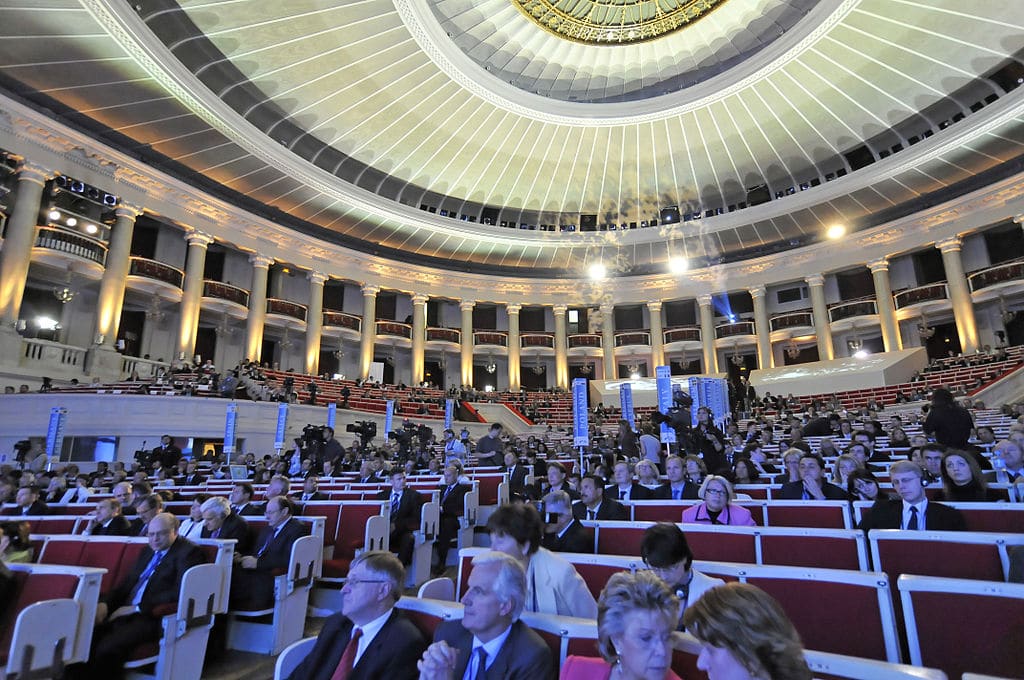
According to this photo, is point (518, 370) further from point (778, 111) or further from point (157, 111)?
point (157, 111)

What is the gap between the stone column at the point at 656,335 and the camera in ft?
92.5

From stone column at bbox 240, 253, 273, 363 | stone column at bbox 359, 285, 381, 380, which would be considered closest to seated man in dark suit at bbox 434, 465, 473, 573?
stone column at bbox 240, 253, 273, 363

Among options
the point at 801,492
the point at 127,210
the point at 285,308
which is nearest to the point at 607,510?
the point at 801,492

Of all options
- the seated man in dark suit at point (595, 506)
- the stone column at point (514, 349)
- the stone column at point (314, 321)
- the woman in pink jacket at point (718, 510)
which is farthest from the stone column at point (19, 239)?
the stone column at point (514, 349)

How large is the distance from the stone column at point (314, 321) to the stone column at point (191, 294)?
4.47 m

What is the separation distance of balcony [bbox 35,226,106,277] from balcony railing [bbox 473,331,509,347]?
52.7 feet

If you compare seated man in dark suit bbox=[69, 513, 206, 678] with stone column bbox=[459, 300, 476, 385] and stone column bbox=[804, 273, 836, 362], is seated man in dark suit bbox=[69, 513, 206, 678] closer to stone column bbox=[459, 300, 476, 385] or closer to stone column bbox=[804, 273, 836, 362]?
stone column bbox=[459, 300, 476, 385]

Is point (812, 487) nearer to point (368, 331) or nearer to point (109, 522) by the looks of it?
point (109, 522)

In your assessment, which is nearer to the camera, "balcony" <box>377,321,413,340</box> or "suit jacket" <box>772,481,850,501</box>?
"suit jacket" <box>772,481,850,501</box>

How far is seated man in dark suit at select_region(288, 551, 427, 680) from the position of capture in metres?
1.93

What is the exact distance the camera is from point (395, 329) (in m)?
26.8

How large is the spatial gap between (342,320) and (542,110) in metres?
12.6

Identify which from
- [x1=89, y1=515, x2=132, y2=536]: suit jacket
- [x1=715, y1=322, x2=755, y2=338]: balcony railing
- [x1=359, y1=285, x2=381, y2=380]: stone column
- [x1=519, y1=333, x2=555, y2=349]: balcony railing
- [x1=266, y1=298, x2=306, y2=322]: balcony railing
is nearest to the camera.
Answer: [x1=89, y1=515, x2=132, y2=536]: suit jacket

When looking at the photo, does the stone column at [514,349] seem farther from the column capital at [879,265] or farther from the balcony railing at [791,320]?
the column capital at [879,265]
